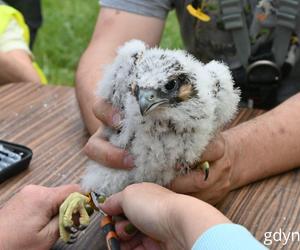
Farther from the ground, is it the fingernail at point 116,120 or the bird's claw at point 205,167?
the fingernail at point 116,120

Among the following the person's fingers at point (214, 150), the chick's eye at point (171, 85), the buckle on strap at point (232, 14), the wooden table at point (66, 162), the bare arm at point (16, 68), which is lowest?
the bare arm at point (16, 68)

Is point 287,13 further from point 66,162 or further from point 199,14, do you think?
point 66,162

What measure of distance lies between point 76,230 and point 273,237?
40cm

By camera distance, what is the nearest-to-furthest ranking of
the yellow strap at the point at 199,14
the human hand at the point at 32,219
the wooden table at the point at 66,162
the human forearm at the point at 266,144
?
the human hand at the point at 32,219
the wooden table at the point at 66,162
the human forearm at the point at 266,144
the yellow strap at the point at 199,14

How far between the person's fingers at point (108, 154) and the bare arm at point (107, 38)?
0.42 meters

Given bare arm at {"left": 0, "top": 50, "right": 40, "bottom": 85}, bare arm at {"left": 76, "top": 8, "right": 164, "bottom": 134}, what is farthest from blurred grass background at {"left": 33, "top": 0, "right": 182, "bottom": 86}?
bare arm at {"left": 76, "top": 8, "right": 164, "bottom": 134}

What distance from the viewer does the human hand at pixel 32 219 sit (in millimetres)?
1092

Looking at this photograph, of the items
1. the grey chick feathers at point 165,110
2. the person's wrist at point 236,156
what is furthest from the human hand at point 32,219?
the person's wrist at point 236,156

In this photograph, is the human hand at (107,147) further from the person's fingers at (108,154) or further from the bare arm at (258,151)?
the bare arm at (258,151)

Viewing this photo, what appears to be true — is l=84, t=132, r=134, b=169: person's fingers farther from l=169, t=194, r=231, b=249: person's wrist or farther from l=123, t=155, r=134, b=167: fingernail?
l=169, t=194, r=231, b=249: person's wrist

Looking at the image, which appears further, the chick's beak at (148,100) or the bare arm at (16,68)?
the bare arm at (16,68)

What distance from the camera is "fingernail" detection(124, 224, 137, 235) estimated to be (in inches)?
42.6

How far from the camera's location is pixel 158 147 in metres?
1.05

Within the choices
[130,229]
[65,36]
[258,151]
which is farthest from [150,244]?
[65,36]
